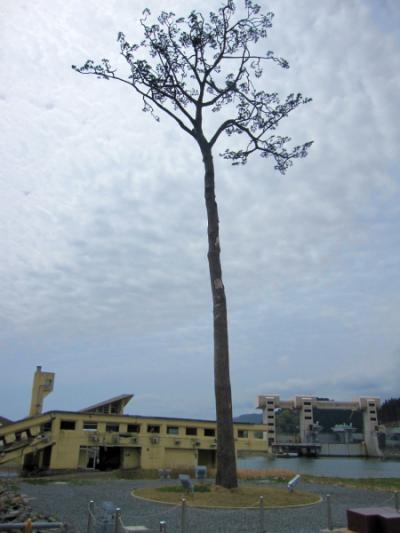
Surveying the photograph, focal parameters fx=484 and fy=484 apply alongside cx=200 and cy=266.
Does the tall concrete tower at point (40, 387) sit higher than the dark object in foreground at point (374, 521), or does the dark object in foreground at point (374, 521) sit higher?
the tall concrete tower at point (40, 387)

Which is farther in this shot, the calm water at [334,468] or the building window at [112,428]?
the calm water at [334,468]

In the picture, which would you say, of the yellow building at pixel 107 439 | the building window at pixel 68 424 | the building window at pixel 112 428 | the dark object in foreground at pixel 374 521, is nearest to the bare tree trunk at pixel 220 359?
the dark object in foreground at pixel 374 521

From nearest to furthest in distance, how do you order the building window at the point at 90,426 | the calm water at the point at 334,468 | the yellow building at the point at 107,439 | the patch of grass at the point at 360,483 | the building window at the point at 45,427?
1. the patch of grass at the point at 360,483
2. the yellow building at the point at 107,439
3. the building window at the point at 45,427
4. the building window at the point at 90,426
5. the calm water at the point at 334,468

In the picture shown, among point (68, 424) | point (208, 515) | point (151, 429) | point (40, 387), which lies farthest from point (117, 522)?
point (40, 387)

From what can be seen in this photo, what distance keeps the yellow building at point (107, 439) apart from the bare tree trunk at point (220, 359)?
2106 centimetres

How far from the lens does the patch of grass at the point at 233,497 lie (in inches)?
512

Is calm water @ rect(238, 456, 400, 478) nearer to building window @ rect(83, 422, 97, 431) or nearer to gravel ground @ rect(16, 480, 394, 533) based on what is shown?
building window @ rect(83, 422, 97, 431)

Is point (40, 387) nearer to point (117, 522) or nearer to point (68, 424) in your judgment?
point (68, 424)

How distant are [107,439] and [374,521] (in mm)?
33822

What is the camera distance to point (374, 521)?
7.93m

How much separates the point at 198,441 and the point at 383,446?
109544 millimetres

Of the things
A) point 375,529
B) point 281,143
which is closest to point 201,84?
point 281,143

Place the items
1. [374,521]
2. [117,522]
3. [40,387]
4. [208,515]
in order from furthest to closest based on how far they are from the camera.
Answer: [40,387] → [208,515] → [117,522] → [374,521]

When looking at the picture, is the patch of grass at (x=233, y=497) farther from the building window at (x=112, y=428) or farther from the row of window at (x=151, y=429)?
the building window at (x=112, y=428)
